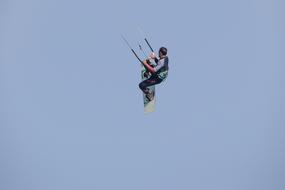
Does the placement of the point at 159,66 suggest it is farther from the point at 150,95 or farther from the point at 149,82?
the point at 150,95

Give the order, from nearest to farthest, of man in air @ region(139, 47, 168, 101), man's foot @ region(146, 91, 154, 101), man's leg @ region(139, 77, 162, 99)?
man in air @ region(139, 47, 168, 101) → man's leg @ region(139, 77, 162, 99) → man's foot @ region(146, 91, 154, 101)

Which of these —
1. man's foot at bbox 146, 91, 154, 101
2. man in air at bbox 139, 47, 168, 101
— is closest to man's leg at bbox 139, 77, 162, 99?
man in air at bbox 139, 47, 168, 101

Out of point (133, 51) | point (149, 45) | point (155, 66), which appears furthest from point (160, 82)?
point (133, 51)

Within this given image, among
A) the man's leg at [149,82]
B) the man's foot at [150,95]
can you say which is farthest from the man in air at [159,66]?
the man's foot at [150,95]

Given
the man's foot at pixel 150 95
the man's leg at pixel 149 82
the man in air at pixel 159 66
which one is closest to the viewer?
the man in air at pixel 159 66

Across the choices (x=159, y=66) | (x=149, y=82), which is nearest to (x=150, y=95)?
(x=149, y=82)

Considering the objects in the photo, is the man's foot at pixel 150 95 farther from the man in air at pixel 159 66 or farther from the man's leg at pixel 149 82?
the man in air at pixel 159 66

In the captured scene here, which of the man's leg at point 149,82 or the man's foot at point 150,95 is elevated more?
the man's foot at point 150,95

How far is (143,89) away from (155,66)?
6.06ft

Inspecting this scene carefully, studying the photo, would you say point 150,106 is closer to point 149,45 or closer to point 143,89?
point 143,89

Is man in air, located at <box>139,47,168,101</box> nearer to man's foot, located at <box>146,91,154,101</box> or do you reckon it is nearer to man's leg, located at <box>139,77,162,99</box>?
man's leg, located at <box>139,77,162,99</box>

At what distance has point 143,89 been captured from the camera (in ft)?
69.3

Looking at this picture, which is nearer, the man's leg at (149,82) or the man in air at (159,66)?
the man in air at (159,66)

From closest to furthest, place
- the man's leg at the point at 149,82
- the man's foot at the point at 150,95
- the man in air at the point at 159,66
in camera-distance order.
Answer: the man in air at the point at 159,66 < the man's leg at the point at 149,82 < the man's foot at the point at 150,95
